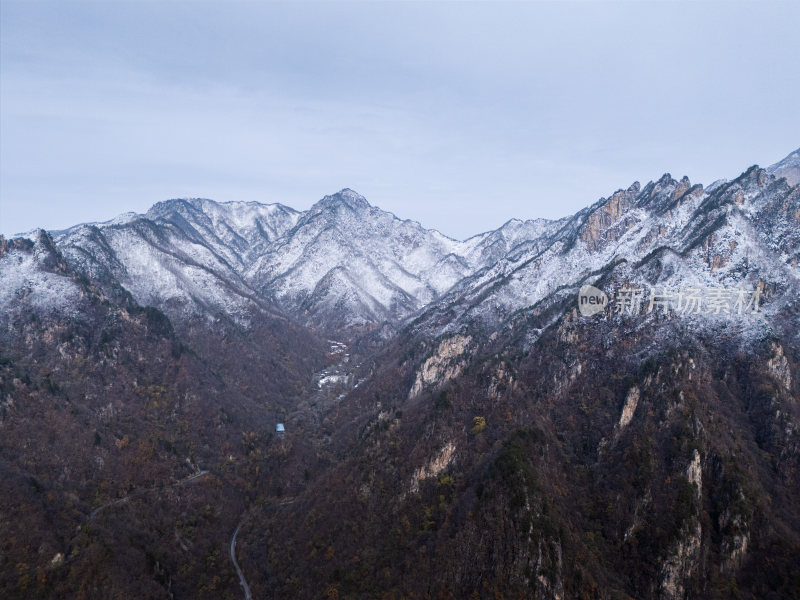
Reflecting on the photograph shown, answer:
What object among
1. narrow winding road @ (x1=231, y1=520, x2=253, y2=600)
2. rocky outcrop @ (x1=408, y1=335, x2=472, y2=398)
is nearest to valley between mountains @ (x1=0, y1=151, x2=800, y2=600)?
narrow winding road @ (x1=231, y1=520, x2=253, y2=600)

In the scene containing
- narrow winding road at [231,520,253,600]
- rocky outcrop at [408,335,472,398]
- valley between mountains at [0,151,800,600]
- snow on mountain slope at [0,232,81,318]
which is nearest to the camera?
valley between mountains at [0,151,800,600]

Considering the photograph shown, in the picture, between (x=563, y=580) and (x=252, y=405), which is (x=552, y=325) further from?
(x=252, y=405)

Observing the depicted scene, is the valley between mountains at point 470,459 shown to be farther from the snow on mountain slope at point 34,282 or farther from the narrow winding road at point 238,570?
the snow on mountain slope at point 34,282

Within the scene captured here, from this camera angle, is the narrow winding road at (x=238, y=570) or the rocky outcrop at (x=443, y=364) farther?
the rocky outcrop at (x=443, y=364)

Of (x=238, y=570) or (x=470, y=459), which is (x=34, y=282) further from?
(x=470, y=459)

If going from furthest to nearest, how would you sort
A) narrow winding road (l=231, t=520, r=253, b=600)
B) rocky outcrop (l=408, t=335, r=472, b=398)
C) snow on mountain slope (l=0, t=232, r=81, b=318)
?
1. rocky outcrop (l=408, t=335, r=472, b=398)
2. snow on mountain slope (l=0, t=232, r=81, b=318)
3. narrow winding road (l=231, t=520, r=253, b=600)

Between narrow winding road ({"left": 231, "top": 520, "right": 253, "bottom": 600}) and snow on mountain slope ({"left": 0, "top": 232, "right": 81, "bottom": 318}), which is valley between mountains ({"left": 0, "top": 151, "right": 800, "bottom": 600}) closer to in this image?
narrow winding road ({"left": 231, "top": 520, "right": 253, "bottom": 600})

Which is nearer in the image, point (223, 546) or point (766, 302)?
point (223, 546)

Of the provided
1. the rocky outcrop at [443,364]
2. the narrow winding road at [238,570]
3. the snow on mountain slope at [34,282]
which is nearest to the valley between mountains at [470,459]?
the narrow winding road at [238,570]

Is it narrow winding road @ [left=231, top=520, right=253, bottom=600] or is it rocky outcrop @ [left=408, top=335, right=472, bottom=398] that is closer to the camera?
narrow winding road @ [left=231, top=520, right=253, bottom=600]

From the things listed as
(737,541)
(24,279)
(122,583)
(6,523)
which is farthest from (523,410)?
(24,279)

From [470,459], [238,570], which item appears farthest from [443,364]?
[238,570]
